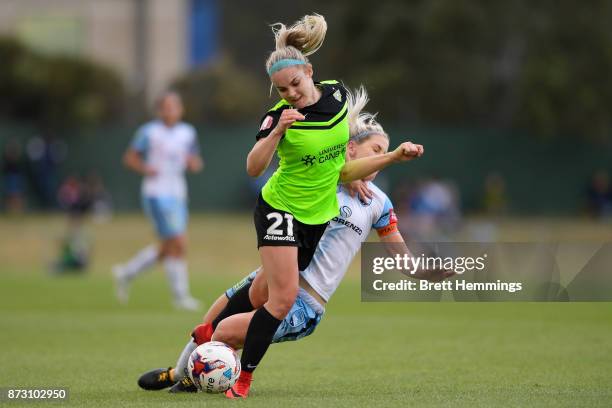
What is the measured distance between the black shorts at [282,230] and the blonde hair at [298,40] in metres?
0.86

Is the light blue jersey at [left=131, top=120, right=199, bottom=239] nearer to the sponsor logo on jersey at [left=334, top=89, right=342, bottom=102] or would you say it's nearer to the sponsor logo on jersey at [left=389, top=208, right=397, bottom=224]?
the sponsor logo on jersey at [left=389, top=208, right=397, bottom=224]

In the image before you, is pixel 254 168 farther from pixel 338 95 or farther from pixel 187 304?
pixel 187 304

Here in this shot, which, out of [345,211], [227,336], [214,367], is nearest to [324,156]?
[345,211]

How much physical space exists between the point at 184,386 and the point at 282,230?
134cm

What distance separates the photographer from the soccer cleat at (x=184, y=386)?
25.4 feet

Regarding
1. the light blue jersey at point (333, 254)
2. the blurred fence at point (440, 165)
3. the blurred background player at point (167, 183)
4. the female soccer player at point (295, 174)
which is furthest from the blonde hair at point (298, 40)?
the blurred fence at point (440, 165)

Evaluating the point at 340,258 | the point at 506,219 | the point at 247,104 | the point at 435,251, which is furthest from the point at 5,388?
the point at 247,104

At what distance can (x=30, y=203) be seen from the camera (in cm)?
3130

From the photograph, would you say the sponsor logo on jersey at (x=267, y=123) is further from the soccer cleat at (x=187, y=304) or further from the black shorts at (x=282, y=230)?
the soccer cleat at (x=187, y=304)

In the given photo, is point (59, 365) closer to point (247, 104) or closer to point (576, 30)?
point (576, 30)

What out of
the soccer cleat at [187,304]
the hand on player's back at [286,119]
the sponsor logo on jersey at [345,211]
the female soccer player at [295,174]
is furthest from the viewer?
the soccer cleat at [187,304]

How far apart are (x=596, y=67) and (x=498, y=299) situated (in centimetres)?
2941

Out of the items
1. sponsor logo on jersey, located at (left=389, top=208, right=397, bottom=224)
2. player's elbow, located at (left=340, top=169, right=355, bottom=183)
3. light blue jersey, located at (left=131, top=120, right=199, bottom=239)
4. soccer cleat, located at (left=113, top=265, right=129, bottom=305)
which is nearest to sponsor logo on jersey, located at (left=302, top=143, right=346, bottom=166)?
player's elbow, located at (left=340, top=169, right=355, bottom=183)

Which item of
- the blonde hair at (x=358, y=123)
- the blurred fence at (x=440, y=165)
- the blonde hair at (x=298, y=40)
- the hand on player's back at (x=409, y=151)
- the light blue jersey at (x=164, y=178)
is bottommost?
the hand on player's back at (x=409, y=151)
